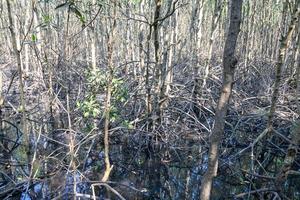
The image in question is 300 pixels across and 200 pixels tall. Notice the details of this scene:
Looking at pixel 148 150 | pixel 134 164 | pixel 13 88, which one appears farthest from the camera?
pixel 13 88

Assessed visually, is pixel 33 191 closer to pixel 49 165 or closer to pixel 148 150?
pixel 49 165

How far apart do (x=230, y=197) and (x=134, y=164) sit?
4.75ft

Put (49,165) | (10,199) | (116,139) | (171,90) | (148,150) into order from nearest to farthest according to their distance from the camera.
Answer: (10,199), (49,165), (148,150), (116,139), (171,90)

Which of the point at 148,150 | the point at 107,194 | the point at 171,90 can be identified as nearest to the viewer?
the point at 107,194

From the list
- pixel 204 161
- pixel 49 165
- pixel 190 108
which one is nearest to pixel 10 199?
pixel 49 165

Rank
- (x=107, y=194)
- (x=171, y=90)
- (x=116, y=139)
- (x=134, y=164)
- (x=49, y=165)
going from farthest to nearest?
(x=171, y=90) → (x=116, y=139) → (x=134, y=164) → (x=49, y=165) → (x=107, y=194)

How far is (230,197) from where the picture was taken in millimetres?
3885

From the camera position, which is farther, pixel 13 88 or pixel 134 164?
pixel 13 88

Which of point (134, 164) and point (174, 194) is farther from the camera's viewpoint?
point (134, 164)

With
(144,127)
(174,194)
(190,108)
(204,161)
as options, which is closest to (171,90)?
(190,108)

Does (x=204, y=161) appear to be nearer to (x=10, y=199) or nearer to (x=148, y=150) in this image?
(x=148, y=150)

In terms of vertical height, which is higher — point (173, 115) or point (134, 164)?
point (173, 115)

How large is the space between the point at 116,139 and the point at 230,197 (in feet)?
7.20

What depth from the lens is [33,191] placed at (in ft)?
12.4
